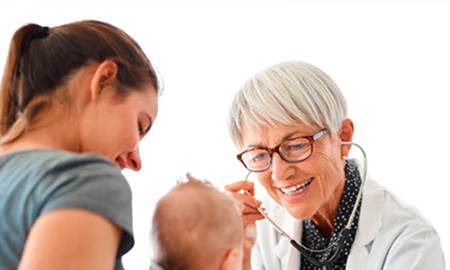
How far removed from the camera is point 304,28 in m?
2.89

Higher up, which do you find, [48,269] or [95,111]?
[95,111]

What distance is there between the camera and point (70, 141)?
0.87 metres

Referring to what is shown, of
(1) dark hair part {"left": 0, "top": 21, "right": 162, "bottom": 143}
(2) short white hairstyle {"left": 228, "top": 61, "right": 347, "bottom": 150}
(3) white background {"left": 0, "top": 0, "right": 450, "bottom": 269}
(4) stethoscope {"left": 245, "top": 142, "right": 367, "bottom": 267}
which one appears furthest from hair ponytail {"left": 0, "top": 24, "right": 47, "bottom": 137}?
(3) white background {"left": 0, "top": 0, "right": 450, "bottom": 269}

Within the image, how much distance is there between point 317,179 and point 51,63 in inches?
38.8

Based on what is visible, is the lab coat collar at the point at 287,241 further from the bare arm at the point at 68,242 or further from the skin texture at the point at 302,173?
the bare arm at the point at 68,242

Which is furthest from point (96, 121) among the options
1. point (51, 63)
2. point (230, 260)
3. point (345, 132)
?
point (345, 132)

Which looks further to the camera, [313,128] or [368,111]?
[368,111]

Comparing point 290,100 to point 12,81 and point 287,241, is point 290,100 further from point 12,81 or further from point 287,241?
point 12,81

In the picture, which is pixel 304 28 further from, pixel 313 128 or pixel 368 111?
pixel 313 128

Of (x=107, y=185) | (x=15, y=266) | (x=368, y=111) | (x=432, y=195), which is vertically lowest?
(x=432, y=195)

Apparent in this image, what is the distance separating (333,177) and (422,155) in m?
1.48

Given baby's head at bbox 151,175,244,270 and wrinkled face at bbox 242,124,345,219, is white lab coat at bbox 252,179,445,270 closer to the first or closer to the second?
wrinkled face at bbox 242,124,345,219

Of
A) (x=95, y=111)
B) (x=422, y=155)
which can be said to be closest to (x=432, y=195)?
(x=422, y=155)

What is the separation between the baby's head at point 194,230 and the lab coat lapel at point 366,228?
64 cm
